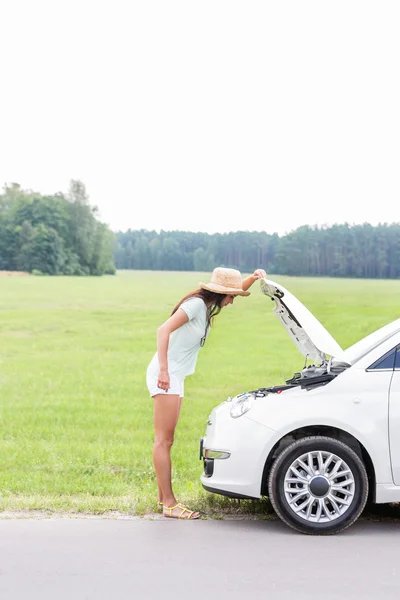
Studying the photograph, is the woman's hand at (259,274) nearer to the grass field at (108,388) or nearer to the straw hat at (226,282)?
the straw hat at (226,282)

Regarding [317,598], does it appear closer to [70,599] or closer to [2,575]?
[70,599]

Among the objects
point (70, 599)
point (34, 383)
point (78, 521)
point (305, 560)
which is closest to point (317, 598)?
point (305, 560)

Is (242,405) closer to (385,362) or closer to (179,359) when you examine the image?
(179,359)

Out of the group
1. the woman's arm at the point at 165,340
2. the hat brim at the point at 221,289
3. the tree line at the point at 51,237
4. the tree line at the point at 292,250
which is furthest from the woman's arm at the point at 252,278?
the tree line at the point at 51,237

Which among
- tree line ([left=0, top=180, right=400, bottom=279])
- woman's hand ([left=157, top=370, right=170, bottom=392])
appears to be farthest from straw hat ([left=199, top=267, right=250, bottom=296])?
tree line ([left=0, top=180, right=400, bottom=279])

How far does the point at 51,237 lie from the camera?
8944 cm

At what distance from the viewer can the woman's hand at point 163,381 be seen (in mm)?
6105

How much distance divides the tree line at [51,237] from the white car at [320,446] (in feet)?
271

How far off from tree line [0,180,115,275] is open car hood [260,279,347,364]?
82.0 meters

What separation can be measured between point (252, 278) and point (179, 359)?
0.80 metres

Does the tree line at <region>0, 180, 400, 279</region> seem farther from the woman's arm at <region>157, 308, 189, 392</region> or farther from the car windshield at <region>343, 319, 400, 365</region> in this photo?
the woman's arm at <region>157, 308, 189, 392</region>

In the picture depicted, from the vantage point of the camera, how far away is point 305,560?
5.17 metres

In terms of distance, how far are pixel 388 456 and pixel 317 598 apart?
4.56ft

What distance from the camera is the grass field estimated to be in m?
7.55
